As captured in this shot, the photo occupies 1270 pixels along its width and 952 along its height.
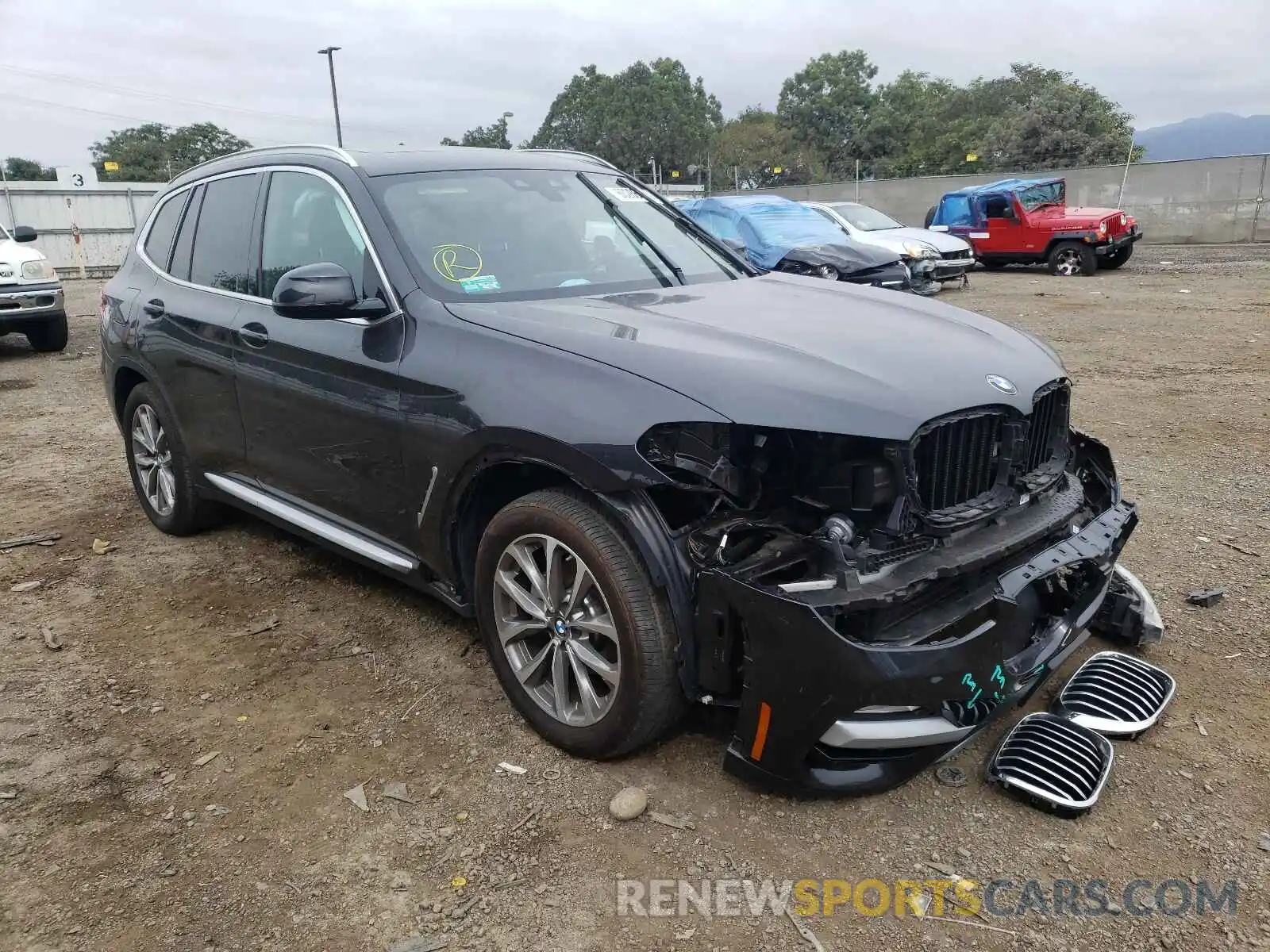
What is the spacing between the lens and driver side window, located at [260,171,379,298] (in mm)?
3302

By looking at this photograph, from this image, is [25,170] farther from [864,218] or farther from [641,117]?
[864,218]

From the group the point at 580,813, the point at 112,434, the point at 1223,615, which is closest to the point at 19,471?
the point at 112,434

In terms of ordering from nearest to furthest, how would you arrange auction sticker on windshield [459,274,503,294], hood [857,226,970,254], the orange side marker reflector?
the orange side marker reflector → auction sticker on windshield [459,274,503,294] → hood [857,226,970,254]

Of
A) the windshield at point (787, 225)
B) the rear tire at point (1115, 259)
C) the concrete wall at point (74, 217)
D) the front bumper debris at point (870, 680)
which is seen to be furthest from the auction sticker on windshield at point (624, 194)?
the concrete wall at point (74, 217)

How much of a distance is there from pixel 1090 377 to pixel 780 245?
21.6ft

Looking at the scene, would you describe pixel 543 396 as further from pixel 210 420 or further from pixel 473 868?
pixel 210 420

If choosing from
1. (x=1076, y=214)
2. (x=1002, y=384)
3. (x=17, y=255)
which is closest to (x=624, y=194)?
(x=1002, y=384)

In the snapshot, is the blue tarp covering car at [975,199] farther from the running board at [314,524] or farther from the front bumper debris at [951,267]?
the running board at [314,524]

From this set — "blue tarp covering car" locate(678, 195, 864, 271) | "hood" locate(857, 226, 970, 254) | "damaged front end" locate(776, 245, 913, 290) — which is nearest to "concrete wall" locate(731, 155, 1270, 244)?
"hood" locate(857, 226, 970, 254)

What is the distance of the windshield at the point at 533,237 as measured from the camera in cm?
323

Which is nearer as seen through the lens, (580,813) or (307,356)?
(580,813)

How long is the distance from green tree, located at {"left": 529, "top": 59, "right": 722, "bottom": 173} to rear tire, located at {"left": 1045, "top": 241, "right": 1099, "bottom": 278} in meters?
61.6

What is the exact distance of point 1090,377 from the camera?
8.26 metres

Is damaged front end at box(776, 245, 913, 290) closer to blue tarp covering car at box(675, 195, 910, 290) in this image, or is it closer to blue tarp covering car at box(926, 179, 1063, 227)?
blue tarp covering car at box(675, 195, 910, 290)
